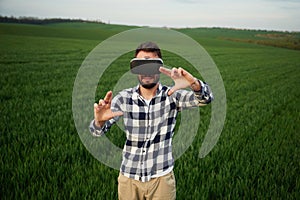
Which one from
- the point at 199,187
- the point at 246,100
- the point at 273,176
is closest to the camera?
the point at 199,187

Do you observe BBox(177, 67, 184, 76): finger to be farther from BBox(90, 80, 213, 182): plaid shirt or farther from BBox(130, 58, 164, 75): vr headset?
BBox(90, 80, 213, 182): plaid shirt

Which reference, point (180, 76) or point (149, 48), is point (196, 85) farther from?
point (149, 48)

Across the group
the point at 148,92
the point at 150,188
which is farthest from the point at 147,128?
the point at 150,188

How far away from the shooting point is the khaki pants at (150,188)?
6.59 feet

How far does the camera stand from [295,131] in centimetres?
584

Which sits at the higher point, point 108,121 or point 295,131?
point 108,121

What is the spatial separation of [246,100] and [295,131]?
3.08 metres

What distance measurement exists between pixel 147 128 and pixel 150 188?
1.34 ft

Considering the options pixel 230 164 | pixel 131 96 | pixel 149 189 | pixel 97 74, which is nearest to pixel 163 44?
pixel 131 96

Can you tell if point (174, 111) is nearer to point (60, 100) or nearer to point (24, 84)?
point (60, 100)

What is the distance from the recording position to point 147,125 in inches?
76.8

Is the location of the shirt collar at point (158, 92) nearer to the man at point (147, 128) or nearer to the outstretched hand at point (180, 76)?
the man at point (147, 128)

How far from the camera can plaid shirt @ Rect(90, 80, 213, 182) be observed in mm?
1949

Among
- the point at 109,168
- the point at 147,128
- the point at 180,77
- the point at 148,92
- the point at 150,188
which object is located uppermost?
the point at 180,77
